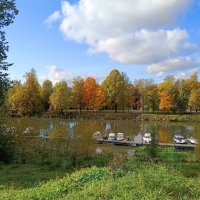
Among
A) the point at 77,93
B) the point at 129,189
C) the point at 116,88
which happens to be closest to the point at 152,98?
the point at 116,88

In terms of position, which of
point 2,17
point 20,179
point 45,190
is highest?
point 2,17

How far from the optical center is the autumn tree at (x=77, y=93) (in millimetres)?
81688

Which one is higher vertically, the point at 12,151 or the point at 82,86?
the point at 82,86

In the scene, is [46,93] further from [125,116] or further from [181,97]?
[181,97]

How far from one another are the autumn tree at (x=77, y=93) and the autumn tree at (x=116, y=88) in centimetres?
592

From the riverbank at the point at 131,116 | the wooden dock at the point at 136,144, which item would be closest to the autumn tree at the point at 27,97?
the riverbank at the point at 131,116

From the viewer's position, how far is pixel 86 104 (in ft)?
274

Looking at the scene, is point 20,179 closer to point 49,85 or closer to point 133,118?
point 133,118

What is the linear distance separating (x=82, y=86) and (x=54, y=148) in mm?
62198

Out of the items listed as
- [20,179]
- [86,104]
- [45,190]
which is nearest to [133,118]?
[86,104]

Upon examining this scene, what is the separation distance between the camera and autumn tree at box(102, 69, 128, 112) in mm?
81438

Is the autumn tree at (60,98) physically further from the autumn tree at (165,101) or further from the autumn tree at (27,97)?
the autumn tree at (165,101)

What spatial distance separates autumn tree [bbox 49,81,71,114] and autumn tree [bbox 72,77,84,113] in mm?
2337

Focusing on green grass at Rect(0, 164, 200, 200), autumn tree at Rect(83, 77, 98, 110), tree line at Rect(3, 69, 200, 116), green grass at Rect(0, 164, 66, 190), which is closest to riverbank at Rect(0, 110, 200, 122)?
tree line at Rect(3, 69, 200, 116)
